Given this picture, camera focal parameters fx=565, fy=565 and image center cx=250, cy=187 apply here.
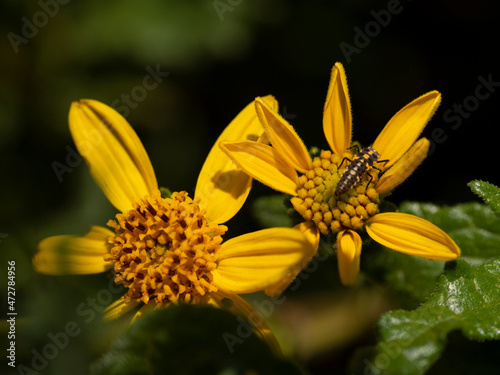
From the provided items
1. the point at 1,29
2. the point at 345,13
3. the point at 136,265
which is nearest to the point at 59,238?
the point at 136,265

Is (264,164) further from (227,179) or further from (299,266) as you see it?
(299,266)

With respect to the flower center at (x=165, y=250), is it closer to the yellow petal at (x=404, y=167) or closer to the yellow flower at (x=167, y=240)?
the yellow flower at (x=167, y=240)

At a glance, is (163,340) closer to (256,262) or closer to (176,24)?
(256,262)

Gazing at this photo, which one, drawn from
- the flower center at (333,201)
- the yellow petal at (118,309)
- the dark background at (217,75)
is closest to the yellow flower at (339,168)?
the flower center at (333,201)

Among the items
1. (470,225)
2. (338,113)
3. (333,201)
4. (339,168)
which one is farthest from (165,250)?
(470,225)

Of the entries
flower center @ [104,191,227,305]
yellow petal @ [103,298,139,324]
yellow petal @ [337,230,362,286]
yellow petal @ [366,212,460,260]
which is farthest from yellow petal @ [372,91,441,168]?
yellow petal @ [103,298,139,324]

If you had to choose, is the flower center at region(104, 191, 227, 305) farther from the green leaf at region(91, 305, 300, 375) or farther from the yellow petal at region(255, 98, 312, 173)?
the yellow petal at region(255, 98, 312, 173)
